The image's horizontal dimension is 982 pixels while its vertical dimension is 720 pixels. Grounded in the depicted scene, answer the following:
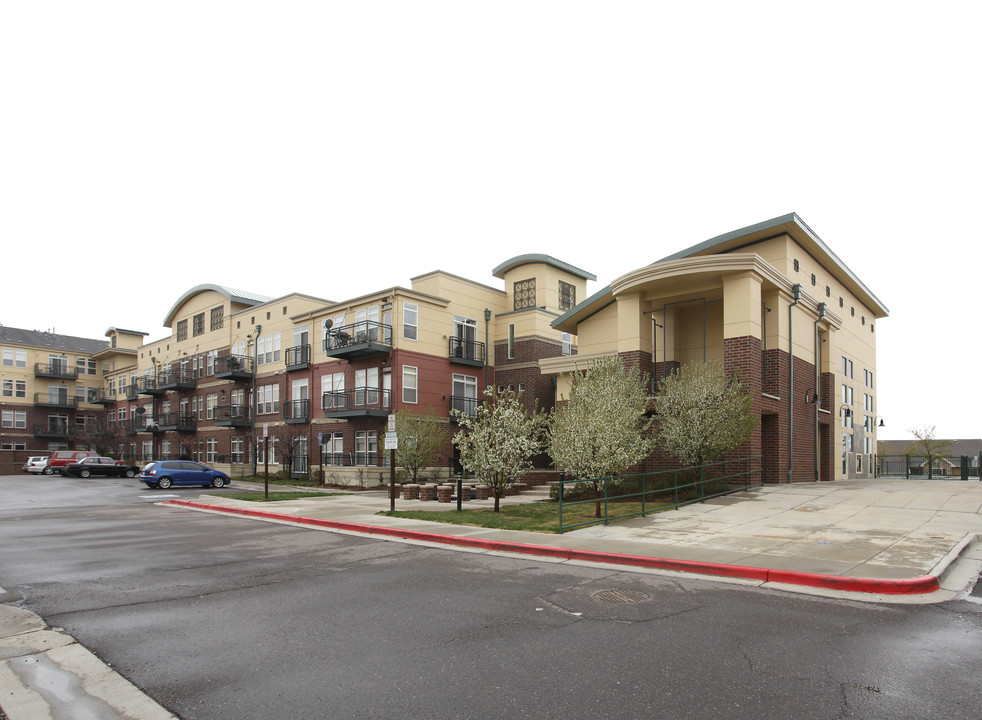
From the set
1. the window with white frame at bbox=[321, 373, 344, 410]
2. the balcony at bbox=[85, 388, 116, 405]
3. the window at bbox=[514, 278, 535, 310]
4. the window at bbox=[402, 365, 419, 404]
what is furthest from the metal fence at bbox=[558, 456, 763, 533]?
the balcony at bbox=[85, 388, 116, 405]

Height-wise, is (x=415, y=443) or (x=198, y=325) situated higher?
(x=198, y=325)

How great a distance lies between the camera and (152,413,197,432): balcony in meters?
51.5

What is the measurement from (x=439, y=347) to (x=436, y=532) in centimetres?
2307

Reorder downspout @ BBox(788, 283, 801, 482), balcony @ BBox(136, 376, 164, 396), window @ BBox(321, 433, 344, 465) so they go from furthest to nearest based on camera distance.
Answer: balcony @ BBox(136, 376, 164, 396)
window @ BBox(321, 433, 344, 465)
downspout @ BBox(788, 283, 801, 482)

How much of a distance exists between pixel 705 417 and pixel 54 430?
73910 millimetres

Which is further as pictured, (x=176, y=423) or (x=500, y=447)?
(x=176, y=423)

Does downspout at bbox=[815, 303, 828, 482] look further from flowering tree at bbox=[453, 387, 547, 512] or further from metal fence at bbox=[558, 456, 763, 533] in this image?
flowering tree at bbox=[453, 387, 547, 512]

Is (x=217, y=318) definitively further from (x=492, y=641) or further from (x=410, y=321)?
(x=492, y=641)

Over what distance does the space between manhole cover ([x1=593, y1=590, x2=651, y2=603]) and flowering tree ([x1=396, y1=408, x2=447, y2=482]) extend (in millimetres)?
20152

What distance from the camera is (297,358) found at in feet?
131

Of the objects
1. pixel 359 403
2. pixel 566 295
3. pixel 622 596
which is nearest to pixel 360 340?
pixel 359 403

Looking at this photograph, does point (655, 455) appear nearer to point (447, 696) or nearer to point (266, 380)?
point (447, 696)

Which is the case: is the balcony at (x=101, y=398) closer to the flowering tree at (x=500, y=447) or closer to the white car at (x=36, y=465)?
the white car at (x=36, y=465)

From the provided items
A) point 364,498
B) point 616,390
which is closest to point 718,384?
point 616,390
